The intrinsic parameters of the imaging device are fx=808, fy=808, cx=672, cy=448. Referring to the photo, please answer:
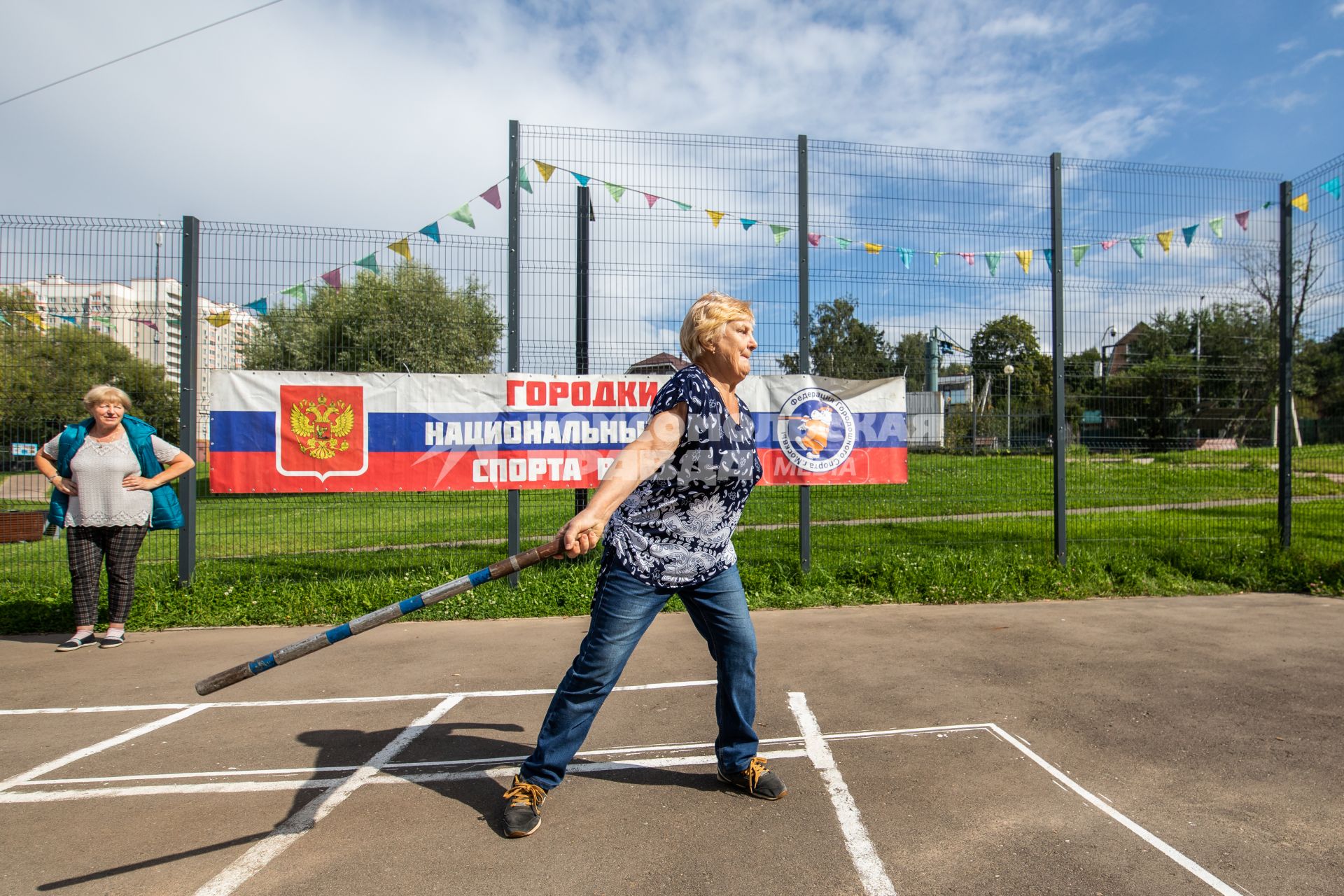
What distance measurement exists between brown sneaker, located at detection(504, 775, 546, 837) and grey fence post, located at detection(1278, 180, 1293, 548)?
8.11 metres

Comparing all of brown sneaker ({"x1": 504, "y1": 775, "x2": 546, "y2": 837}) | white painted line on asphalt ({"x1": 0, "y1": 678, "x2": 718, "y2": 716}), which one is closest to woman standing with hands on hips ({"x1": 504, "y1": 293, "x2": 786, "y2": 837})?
brown sneaker ({"x1": 504, "y1": 775, "x2": 546, "y2": 837})

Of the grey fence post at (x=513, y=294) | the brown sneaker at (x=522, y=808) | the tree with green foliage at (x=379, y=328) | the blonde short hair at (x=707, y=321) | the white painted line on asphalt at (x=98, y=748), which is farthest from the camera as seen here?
the tree with green foliage at (x=379, y=328)

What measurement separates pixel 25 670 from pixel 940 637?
5996 millimetres

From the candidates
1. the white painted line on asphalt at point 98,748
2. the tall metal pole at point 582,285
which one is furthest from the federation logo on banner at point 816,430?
the white painted line on asphalt at point 98,748

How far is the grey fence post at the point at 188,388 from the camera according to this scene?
6684 millimetres

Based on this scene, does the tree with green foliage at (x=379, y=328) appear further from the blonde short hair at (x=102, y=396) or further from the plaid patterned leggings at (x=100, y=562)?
the plaid patterned leggings at (x=100, y=562)

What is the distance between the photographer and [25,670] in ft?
16.9

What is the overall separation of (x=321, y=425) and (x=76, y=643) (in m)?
2.27

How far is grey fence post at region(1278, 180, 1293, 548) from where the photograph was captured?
7.95 meters

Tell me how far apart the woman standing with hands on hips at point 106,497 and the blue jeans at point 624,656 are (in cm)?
430

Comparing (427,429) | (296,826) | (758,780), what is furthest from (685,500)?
(427,429)

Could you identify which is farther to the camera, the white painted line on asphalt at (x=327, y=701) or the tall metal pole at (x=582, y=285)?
the tall metal pole at (x=582, y=285)

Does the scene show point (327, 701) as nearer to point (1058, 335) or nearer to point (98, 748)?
point (98, 748)

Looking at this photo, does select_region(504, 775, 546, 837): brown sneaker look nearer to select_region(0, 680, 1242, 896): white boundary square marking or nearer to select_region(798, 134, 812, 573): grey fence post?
select_region(0, 680, 1242, 896): white boundary square marking
